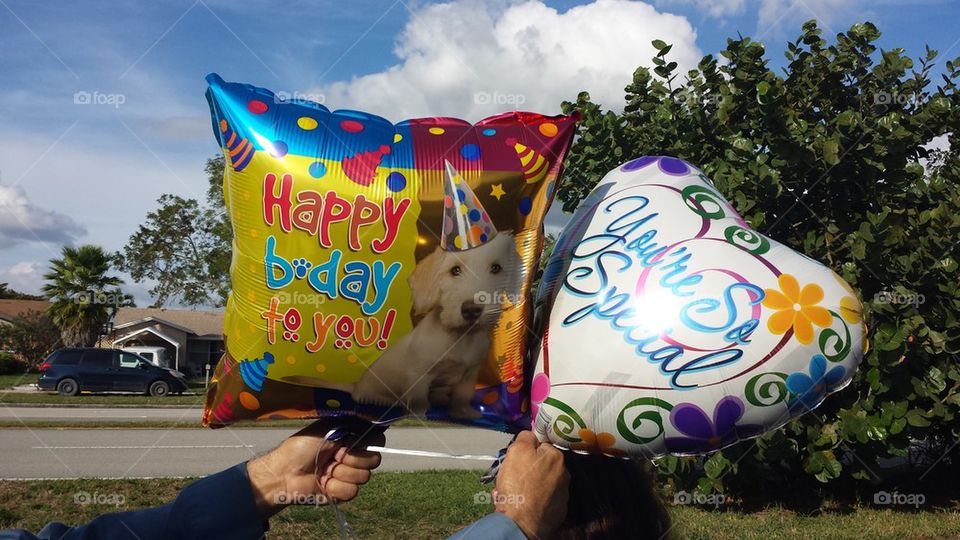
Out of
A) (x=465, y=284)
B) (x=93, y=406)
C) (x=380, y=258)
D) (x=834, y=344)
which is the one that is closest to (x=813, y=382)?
(x=834, y=344)

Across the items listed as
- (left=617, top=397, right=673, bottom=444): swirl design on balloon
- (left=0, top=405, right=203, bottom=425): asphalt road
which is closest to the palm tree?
(left=0, top=405, right=203, bottom=425): asphalt road

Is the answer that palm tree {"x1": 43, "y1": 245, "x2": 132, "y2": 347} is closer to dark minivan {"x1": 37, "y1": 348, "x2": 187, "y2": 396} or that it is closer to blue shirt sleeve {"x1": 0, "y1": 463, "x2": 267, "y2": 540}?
dark minivan {"x1": 37, "y1": 348, "x2": 187, "y2": 396}

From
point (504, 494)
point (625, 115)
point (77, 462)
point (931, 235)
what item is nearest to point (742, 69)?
point (625, 115)

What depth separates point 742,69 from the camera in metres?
6.56

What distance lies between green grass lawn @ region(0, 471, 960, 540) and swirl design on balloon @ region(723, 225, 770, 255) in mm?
4426

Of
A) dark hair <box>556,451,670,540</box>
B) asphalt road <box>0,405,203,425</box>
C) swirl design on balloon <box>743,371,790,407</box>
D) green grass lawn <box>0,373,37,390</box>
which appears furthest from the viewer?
green grass lawn <box>0,373,37,390</box>

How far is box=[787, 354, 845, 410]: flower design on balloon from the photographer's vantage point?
181cm

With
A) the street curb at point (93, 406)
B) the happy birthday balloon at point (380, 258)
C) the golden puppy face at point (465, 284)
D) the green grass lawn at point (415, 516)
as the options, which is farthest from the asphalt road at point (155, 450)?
the golden puppy face at point (465, 284)

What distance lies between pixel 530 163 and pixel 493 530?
3.03ft

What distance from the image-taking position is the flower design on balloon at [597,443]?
6.12ft

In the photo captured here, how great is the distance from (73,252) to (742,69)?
2503cm

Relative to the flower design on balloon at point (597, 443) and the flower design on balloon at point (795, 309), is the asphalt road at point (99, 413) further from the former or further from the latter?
the flower design on balloon at point (795, 309)

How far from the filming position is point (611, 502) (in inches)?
67.8

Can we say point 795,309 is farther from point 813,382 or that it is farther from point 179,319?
point 179,319
